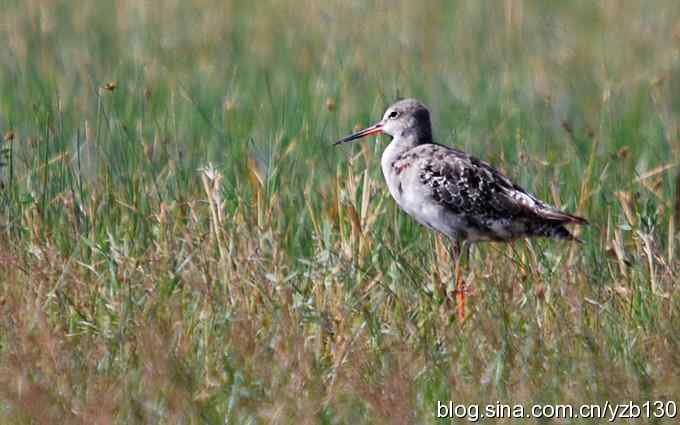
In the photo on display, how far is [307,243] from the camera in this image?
7.11m

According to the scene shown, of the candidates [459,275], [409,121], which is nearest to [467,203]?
[459,275]

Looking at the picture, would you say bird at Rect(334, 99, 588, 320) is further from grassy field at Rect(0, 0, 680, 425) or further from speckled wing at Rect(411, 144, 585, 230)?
grassy field at Rect(0, 0, 680, 425)

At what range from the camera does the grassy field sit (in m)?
4.95

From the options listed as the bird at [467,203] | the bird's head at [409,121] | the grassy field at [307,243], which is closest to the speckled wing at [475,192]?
the bird at [467,203]

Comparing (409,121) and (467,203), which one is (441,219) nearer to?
(467,203)

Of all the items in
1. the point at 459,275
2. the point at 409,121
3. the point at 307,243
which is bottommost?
the point at 307,243

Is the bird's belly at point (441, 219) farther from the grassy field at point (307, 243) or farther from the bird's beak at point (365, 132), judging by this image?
the bird's beak at point (365, 132)

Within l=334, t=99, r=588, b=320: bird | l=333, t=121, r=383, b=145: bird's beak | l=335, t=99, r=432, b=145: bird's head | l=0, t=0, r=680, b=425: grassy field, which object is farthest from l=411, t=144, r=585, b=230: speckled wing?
l=333, t=121, r=383, b=145: bird's beak

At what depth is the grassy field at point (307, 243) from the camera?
16.3 feet

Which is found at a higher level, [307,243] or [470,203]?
[470,203]

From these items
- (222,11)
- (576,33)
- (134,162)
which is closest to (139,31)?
(222,11)

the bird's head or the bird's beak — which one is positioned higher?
the bird's head

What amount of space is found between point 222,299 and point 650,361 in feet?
5.30

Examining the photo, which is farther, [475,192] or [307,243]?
[307,243]
